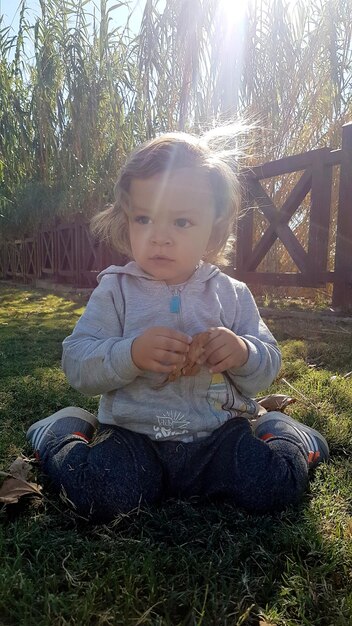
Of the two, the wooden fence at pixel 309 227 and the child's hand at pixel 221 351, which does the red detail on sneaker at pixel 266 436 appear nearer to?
the child's hand at pixel 221 351

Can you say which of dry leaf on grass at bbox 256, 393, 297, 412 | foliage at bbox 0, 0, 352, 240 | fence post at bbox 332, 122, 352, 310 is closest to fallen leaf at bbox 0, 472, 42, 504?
dry leaf on grass at bbox 256, 393, 297, 412

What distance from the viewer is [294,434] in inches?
58.9

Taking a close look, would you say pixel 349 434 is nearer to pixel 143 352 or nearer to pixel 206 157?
pixel 143 352

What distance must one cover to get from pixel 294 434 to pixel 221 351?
38 cm

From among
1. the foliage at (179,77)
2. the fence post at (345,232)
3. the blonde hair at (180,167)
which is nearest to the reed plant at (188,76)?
the foliage at (179,77)

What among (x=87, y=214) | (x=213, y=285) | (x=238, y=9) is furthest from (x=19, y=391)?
(x=87, y=214)

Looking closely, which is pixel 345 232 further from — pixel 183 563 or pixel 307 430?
pixel 183 563

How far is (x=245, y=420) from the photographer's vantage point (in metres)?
1.50

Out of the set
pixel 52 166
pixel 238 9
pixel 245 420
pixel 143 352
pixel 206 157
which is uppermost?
pixel 238 9

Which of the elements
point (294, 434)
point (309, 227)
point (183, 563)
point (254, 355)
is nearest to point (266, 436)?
point (294, 434)

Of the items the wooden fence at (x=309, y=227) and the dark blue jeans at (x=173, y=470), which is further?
the wooden fence at (x=309, y=227)

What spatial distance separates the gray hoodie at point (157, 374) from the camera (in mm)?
1393

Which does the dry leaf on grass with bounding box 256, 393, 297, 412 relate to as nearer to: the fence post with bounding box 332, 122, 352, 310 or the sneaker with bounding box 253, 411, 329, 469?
the sneaker with bounding box 253, 411, 329, 469

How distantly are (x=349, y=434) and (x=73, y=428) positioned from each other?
86cm
